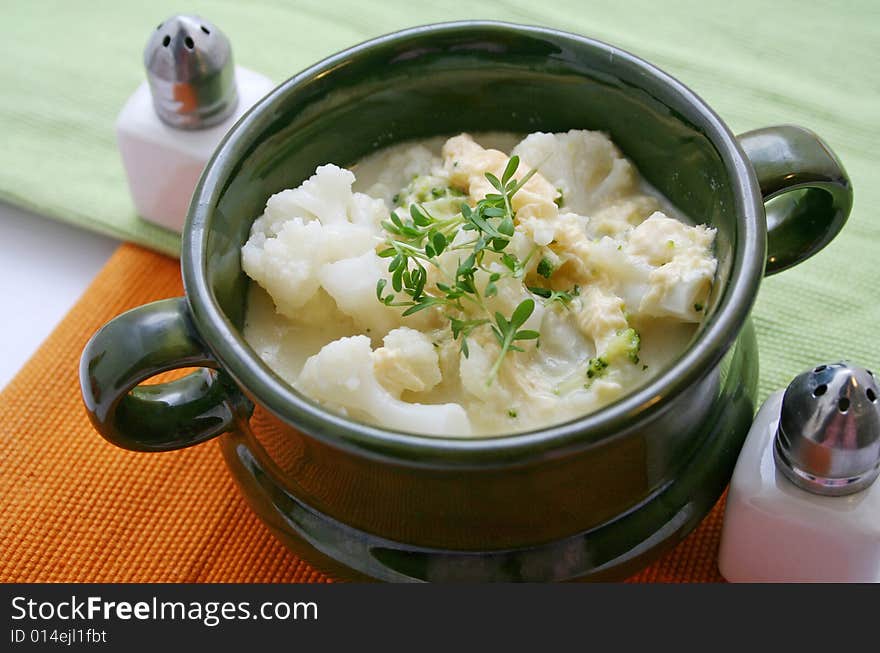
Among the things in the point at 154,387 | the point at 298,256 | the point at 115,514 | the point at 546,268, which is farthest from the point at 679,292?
the point at 115,514

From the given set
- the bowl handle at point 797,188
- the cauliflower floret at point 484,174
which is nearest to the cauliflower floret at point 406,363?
the cauliflower floret at point 484,174

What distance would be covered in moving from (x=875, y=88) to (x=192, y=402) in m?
1.44

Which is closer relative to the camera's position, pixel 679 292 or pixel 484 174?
pixel 679 292

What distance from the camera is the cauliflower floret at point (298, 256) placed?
1.45 m

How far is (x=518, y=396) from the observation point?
1366mm

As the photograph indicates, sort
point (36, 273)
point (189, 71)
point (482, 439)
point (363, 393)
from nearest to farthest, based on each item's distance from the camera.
Result: point (482, 439)
point (363, 393)
point (189, 71)
point (36, 273)

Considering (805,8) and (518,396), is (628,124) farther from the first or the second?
(805,8)

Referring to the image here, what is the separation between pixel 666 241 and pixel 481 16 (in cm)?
104

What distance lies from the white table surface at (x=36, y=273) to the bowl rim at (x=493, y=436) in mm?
661

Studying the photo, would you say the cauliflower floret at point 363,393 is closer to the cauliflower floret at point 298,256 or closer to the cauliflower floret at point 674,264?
the cauliflower floret at point 298,256

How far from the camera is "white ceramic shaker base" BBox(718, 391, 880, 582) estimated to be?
4.80ft

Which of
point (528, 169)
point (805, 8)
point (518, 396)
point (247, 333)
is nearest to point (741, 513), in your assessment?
point (518, 396)

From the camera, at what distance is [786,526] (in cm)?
149

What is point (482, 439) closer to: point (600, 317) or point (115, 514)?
point (600, 317)
